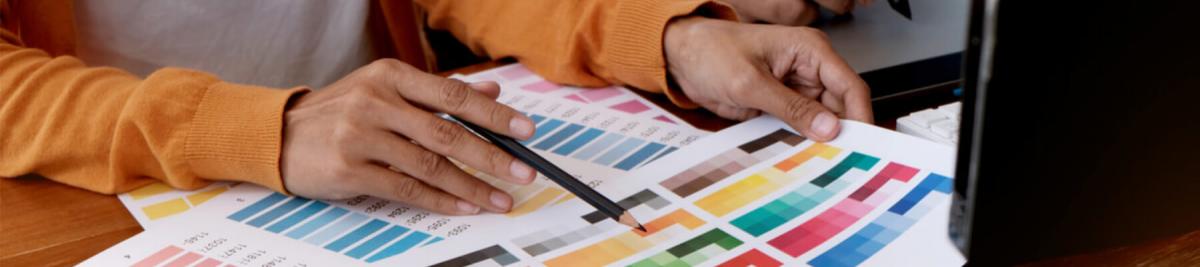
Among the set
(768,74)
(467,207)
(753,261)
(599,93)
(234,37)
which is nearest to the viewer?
(753,261)

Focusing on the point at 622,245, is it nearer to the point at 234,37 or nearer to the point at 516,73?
the point at 516,73

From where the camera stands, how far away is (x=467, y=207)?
72cm

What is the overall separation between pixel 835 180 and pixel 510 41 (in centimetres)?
41

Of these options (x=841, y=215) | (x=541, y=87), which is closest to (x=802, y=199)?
(x=841, y=215)

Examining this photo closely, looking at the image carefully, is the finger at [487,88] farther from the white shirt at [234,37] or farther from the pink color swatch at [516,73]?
the white shirt at [234,37]

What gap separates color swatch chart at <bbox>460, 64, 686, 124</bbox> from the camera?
889mm

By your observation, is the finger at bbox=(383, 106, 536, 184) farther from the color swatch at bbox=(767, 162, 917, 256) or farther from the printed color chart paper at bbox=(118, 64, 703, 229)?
the color swatch at bbox=(767, 162, 917, 256)

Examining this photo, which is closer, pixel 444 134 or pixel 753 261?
pixel 753 261

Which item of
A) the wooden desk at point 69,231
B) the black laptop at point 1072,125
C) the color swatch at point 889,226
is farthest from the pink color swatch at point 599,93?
the black laptop at point 1072,125

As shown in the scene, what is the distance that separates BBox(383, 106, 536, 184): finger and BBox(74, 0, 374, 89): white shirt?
0.48 m

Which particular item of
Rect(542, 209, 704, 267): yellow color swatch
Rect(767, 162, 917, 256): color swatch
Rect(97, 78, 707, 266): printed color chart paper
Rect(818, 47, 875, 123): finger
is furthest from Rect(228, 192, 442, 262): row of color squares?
Rect(818, 47, 875, 123): finger

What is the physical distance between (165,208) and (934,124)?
1.80ft

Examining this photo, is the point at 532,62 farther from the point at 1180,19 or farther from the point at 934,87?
the point at 1180,19

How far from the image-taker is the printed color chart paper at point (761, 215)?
0.63 metres
